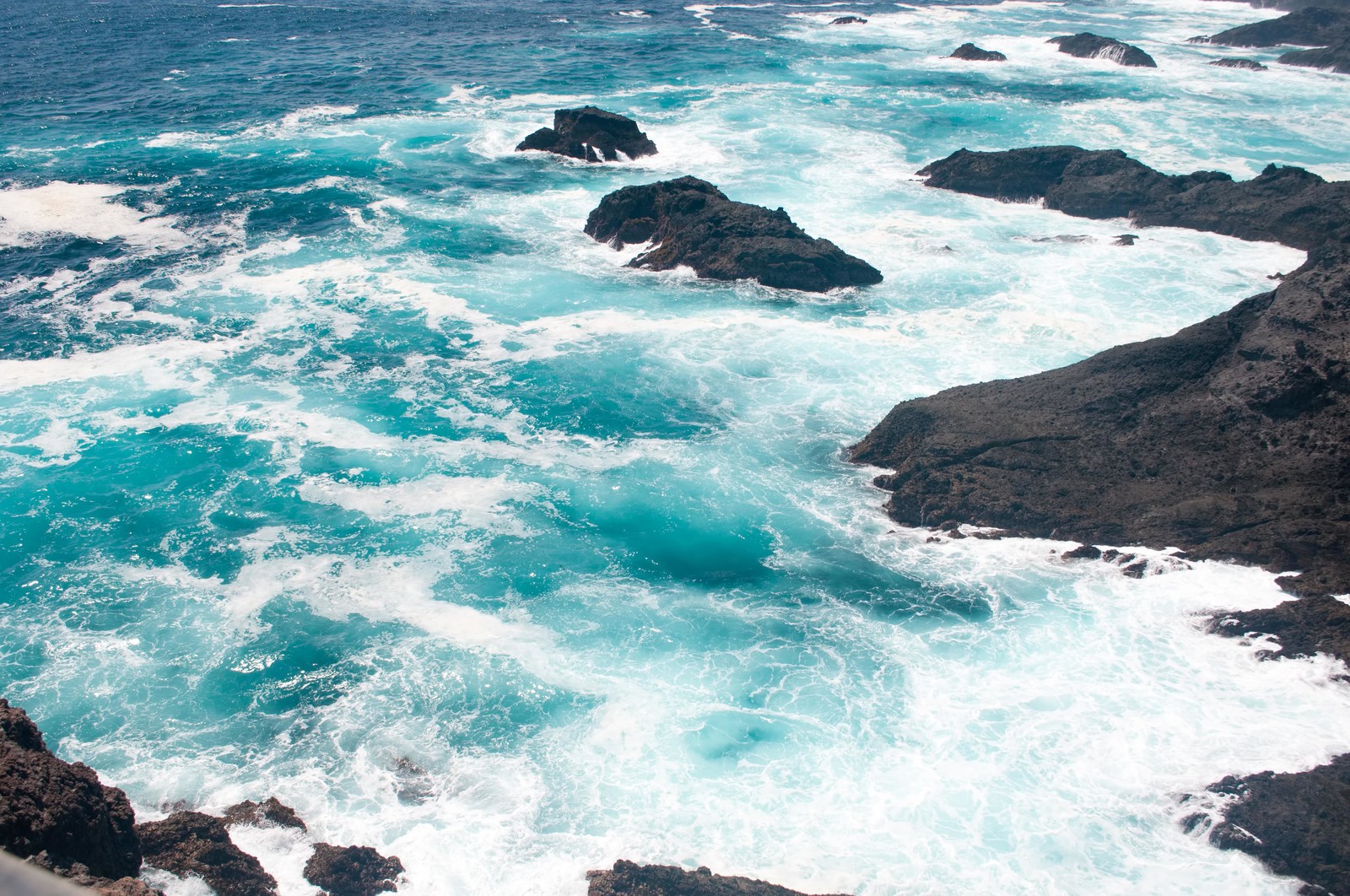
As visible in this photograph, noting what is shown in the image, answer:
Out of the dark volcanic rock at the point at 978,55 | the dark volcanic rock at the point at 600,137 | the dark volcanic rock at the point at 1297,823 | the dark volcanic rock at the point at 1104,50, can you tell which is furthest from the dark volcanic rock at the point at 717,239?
the dark volcanic rock at the point at 1104,50

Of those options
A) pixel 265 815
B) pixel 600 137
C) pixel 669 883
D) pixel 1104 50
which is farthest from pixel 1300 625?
pixel 1104 50

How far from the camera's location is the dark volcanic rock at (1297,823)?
479 inches

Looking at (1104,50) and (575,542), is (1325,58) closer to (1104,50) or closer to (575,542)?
(1104,50)

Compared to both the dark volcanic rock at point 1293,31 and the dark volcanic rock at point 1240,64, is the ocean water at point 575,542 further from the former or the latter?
the dark volcanic rock at point 1293,31

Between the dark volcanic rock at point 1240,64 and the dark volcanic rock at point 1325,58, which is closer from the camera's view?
the dark volcanic rock at point 1325,58

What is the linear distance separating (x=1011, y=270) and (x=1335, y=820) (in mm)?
21230

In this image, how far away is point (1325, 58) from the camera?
57625 mm

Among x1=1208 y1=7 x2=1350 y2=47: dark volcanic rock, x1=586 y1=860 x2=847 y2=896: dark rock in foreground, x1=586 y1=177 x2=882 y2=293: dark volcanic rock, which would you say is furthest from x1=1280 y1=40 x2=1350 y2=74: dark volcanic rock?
x1=586 y1=860 x2=847 y2=896: dark rock in foreground

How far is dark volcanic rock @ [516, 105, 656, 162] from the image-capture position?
42312mm

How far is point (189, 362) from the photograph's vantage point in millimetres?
25984

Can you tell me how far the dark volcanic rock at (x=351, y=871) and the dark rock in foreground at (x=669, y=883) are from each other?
2.66m

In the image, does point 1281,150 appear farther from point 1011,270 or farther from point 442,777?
point 442,777

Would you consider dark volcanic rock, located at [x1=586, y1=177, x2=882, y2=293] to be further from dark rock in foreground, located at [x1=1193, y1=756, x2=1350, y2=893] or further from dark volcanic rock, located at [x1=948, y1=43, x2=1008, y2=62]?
dark volcanic rock, located at [x1=948, y1=43, x2=1008, y2=62]

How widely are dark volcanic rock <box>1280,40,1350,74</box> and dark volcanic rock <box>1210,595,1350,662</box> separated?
55.7 metres
